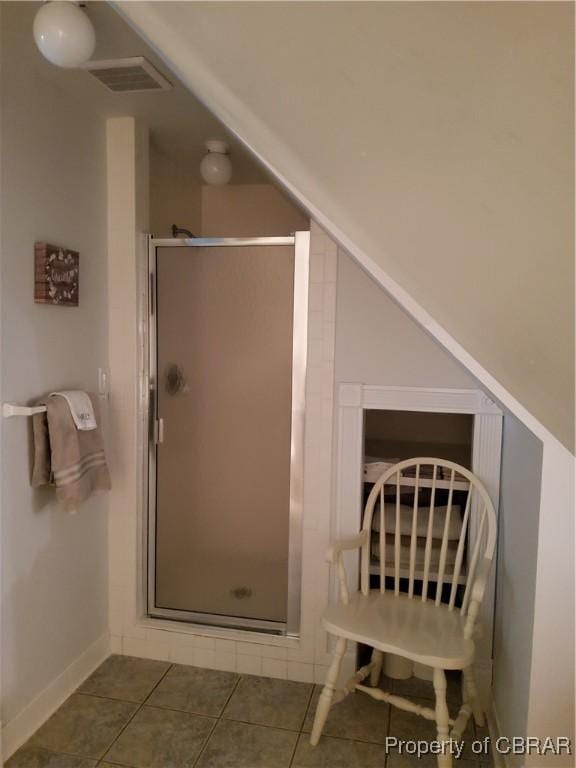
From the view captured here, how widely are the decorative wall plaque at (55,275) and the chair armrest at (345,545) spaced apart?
4.24ft

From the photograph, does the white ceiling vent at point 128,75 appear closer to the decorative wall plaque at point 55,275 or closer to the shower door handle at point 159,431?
the decorative wall plaque at point 55,275

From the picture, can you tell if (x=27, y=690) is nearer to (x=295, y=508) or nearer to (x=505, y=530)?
(x=295, y=508)

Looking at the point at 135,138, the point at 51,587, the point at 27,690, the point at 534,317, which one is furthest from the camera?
the point at 135,138

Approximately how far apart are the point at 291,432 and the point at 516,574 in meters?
0.99

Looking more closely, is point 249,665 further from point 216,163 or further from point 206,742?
point 216,163

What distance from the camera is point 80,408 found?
1.97m

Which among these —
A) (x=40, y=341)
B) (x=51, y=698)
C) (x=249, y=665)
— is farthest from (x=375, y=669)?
(x=40, y=341)

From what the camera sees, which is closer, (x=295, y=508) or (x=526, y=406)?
(x=526, y=406)

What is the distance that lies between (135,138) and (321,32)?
2025mm

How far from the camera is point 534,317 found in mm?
686

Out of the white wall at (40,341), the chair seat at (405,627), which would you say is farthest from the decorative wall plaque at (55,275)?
the chair seat at (405,627)

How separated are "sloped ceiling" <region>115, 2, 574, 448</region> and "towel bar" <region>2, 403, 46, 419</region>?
1257mm

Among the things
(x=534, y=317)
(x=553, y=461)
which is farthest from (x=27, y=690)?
(x=534, y=317)

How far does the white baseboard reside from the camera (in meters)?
1.83
